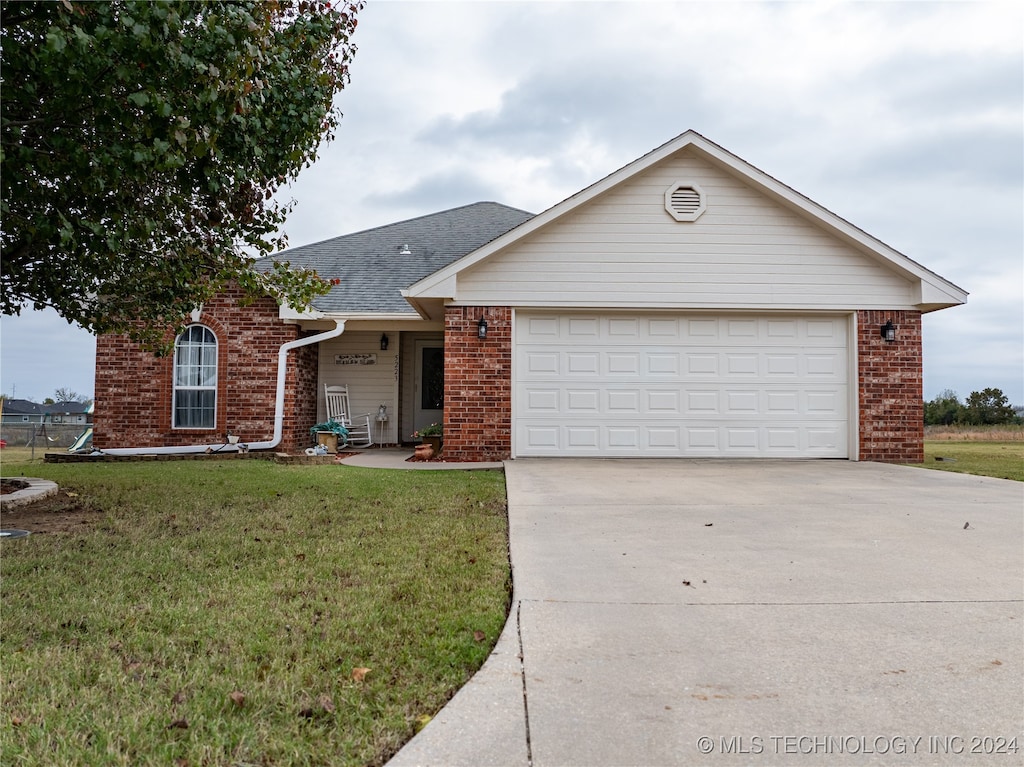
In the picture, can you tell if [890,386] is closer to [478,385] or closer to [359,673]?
[478,385]

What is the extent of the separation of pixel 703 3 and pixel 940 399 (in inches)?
1246

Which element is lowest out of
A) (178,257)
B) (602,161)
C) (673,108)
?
(178,257)

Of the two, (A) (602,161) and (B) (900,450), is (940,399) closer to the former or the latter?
(A) (602,161)

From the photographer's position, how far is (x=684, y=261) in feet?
33.6

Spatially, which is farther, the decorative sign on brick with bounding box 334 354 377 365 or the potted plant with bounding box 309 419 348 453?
the decorative sign on brick with bounding box 334 354 377 365

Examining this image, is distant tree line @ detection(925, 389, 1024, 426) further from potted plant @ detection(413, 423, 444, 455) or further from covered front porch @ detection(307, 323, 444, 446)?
potted plant @ detection(413, 423, 444, 455)

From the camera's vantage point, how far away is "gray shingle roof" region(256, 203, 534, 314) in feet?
41.7

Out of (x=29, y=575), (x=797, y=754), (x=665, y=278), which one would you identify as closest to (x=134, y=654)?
(x=29, y=575)

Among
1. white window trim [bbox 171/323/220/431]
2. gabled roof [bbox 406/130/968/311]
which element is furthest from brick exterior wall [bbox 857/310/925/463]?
white window trim [bbox 171/323/220/431]

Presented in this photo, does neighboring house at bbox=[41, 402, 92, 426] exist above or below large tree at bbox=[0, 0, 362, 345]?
below

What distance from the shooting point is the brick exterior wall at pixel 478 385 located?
10.1 meters

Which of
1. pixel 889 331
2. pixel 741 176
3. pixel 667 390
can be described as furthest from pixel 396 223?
pixel 889 331

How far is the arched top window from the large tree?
4.93m

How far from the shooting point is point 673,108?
51.6ft
